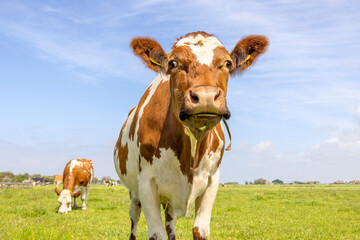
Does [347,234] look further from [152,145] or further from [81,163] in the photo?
[81,163]

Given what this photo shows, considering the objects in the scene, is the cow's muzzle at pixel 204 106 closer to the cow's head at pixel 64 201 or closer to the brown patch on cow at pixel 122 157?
the brown patch on cow at pixel 122 157

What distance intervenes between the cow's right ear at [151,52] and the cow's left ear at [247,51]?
788mm

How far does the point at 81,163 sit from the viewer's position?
54.9 ft

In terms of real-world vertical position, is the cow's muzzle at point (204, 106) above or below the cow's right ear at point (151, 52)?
below

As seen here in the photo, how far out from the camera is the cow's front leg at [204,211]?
440 cm

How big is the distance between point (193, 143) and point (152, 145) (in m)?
0.56

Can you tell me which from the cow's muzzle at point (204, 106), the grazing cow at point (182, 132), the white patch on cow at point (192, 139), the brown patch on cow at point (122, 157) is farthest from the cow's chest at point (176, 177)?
the brown patch on cow at point (122, 157)

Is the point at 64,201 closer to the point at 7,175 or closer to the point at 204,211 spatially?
the point at 204,211

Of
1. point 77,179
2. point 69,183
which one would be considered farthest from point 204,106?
point 77,179

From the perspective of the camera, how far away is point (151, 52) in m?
4.03

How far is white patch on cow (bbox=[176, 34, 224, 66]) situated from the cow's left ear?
0.84 feet

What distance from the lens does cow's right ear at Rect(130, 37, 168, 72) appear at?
3.97 metres

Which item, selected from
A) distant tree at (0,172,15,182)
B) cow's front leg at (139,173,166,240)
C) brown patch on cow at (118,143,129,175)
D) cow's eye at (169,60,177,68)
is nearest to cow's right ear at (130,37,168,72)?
cow's eye at (169,60,177,68)

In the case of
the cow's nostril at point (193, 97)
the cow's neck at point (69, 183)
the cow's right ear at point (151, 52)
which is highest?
the cow's right ear at point (151, 52)
